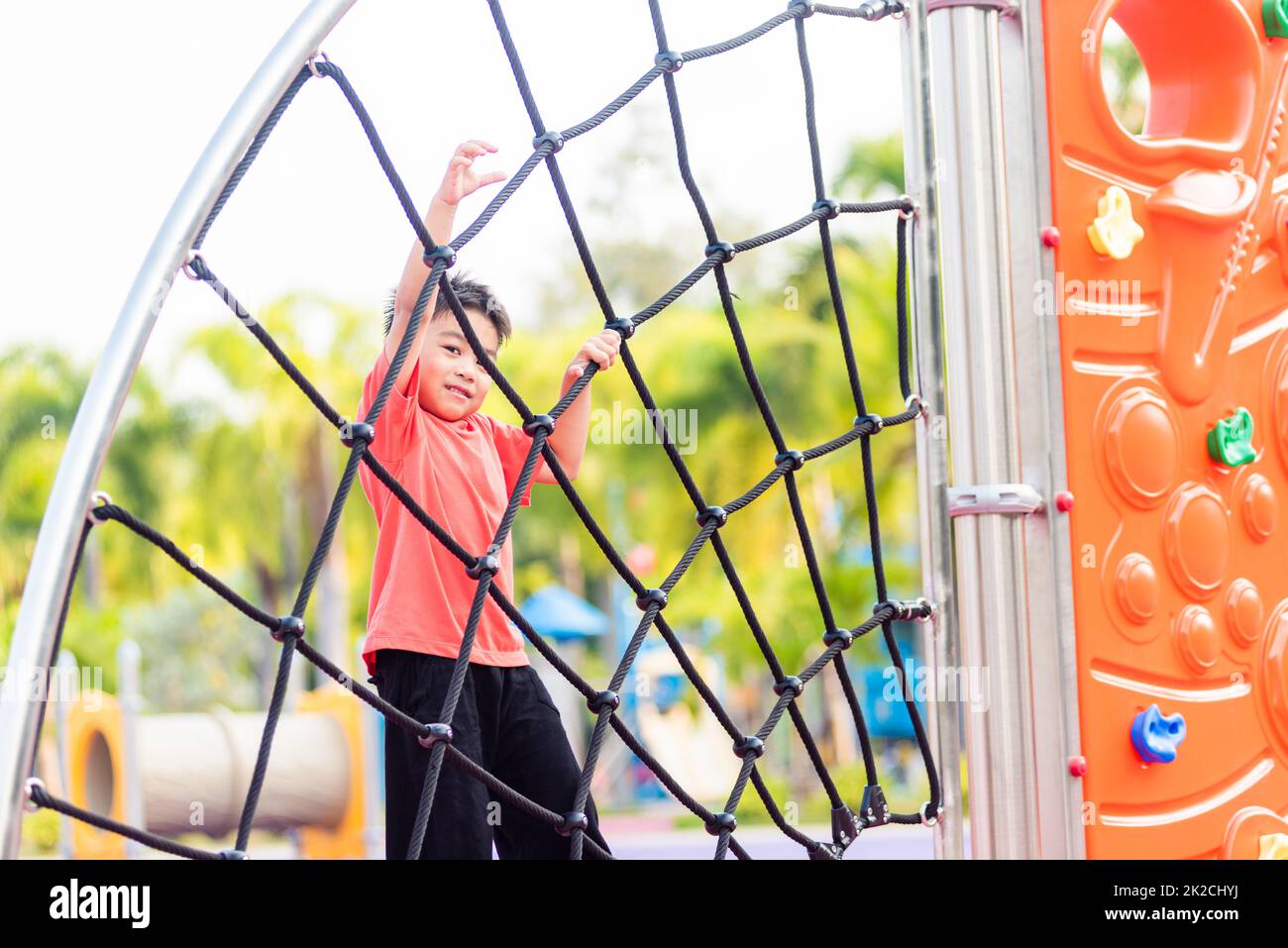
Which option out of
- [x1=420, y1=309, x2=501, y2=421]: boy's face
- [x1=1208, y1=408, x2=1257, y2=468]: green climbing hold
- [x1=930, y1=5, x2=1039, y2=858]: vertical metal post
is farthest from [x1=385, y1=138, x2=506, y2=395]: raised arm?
[x1=1208, y1=408, x2=1257, y2=468]: green climbing hold

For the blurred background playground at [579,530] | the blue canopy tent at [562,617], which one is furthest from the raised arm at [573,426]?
the blue canopy tent at [562,617]

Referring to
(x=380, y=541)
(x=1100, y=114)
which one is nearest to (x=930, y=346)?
(x=1100, y=114)

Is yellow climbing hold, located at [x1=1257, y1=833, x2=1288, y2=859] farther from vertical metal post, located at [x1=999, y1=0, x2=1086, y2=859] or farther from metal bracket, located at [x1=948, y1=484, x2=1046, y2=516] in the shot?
metal bracket, located at [x1=948, y1=484, x2=1046, y2=516]

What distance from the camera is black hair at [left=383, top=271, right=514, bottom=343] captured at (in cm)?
160

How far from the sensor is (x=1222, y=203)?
54.3 inches

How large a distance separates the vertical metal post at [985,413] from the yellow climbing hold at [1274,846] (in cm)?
29

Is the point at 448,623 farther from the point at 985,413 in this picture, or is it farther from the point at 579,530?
the point at 579,530

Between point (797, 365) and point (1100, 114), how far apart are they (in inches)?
317

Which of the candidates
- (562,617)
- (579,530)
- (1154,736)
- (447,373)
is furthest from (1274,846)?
(579,530)

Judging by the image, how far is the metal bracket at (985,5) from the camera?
1272mm

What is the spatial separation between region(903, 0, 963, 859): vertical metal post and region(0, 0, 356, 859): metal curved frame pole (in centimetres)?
56

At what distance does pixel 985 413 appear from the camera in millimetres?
1238

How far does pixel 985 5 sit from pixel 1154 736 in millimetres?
666
